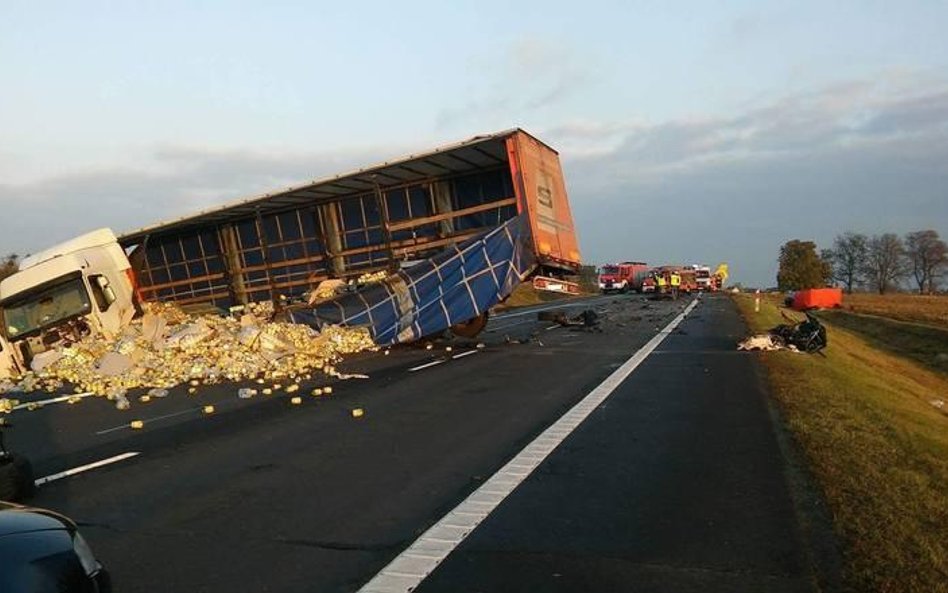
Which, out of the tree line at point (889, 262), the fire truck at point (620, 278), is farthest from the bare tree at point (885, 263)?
the fire truck at point (620, 278)

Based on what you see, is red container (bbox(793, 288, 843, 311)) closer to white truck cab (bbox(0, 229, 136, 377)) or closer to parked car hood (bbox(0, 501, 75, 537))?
white truck cab (bbox(0, 229, 136, 377))

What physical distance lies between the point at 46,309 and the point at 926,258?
12090cm

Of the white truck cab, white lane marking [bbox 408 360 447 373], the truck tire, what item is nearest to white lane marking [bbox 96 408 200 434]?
the truck tire

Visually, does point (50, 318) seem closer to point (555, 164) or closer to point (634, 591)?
point (555, 164)

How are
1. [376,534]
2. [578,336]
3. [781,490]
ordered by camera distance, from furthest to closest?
[578,336] → [781,490] → [376,534]

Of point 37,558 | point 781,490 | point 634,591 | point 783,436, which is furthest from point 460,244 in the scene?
point 37,558

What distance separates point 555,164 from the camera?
1872 centimetres

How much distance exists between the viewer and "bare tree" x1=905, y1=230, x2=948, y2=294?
367ft

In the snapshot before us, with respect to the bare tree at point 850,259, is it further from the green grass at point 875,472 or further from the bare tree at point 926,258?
the green grass at point 875,472

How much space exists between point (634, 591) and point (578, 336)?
17.4 meters

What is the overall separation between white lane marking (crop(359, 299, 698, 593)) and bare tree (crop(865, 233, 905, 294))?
115 m

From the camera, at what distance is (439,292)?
1695cm

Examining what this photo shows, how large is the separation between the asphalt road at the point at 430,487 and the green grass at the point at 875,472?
1.08 ft

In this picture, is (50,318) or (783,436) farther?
(50,318)
